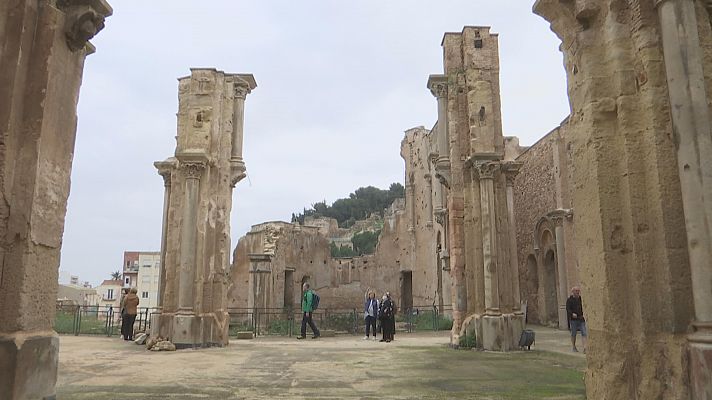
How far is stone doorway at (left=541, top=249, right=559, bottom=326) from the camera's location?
21875mm

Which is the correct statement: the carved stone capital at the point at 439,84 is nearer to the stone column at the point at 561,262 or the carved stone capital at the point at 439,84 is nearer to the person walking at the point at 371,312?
the person walking at the point at 371,312

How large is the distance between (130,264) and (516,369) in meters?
73.1

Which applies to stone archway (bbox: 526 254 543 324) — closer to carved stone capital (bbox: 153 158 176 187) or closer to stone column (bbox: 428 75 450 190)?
stone column (bbox: 428 75 450 190)

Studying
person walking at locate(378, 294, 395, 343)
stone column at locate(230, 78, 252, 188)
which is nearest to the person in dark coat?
stone column at locate(230, 78, 252, 188)

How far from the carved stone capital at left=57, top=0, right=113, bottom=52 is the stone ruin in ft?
0.04

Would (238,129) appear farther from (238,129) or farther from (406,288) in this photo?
(406,288)

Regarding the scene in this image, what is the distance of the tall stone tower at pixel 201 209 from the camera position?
12.1m

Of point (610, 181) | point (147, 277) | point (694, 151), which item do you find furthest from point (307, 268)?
point (147, 277)

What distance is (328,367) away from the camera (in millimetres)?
8086

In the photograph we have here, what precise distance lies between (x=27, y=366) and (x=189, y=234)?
28.8 feet

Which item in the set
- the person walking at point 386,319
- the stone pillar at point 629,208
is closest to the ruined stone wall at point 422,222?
the person walking at point 386,319

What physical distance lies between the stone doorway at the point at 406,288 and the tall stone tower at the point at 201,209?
2336cm

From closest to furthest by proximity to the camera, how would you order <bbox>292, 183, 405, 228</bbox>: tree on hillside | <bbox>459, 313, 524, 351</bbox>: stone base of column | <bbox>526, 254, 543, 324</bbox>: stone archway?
<bbox>459, 313, 524, 351</bbox>: stone base of column, <bbox>526, 254, 543, 324</bbox>: stone archway, <bbox>292, 183, 405, 228</bbox>: tree on hillside

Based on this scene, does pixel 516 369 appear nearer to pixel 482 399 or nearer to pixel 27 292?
pixel 482 399
